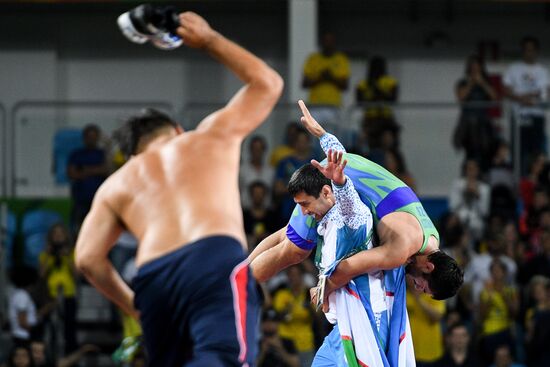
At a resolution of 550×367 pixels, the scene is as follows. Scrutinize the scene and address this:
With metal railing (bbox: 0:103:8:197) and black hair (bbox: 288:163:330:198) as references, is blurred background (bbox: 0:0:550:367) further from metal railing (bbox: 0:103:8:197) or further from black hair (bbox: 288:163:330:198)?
black hair (bbox: 288:163:330:198)

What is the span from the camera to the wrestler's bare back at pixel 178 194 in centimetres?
497

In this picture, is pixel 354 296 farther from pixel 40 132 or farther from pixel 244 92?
pixel 40 132

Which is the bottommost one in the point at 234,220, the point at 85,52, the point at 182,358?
the point at 85,52

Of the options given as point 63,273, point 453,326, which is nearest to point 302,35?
point 63,273

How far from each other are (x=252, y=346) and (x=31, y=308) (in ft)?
28.7

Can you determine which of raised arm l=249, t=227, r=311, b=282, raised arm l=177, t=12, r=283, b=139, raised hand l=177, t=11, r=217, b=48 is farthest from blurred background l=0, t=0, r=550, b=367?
raised hand l=177, t=11, r=217, b=48

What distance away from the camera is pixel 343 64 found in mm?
15875

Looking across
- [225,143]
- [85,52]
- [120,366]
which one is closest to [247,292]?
[225,143]

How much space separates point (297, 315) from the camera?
12.6 m

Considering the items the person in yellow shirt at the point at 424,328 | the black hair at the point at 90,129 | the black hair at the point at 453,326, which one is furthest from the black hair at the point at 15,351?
the black hair at the point at 453,326

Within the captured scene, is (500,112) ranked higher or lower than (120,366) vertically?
higher

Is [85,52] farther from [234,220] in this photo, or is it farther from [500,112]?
[234,220]

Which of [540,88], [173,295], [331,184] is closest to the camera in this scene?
[173,295]

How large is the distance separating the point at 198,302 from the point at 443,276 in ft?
7.14
